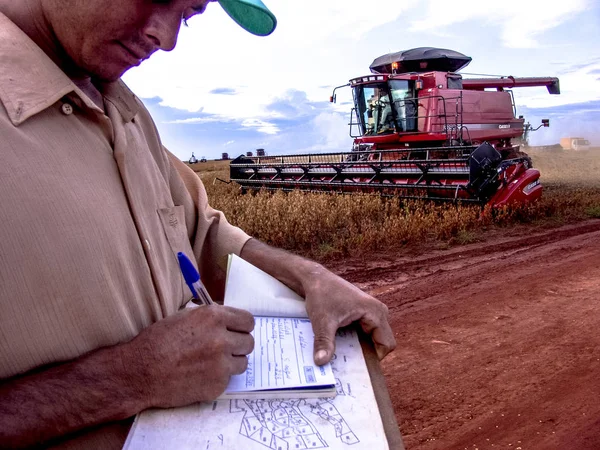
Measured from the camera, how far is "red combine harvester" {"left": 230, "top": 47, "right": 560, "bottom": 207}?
29.2 ft

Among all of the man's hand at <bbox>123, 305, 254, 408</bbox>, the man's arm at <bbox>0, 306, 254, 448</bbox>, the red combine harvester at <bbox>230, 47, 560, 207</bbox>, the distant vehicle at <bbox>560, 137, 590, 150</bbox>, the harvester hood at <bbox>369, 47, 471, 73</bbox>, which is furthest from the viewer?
the distant vehicle at <bbox>560, 137, 590, 150</bbox>

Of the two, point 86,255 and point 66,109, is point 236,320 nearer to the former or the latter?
point 86,255

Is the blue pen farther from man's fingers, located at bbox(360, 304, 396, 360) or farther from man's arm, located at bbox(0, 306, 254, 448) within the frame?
man's fingers, located at bbox(360, 304, 396, 360)

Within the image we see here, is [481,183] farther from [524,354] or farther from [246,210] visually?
[524,354]

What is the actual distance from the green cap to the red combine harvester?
7.63 metres

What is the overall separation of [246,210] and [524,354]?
581cm

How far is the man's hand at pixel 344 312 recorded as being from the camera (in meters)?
1.37

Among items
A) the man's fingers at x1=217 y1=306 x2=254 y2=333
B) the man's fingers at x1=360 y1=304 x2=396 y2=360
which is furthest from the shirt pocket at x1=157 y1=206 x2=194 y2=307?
the man's fingers at x1=360 y1=304 x2=396 y2=360

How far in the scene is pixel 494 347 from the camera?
12.8 feet

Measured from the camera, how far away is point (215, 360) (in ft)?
3.59

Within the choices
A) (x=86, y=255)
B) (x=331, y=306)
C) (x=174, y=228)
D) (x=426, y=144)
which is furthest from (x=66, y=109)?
(x=426, y=144)

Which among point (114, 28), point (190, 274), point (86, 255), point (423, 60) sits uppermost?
point (423, 60)

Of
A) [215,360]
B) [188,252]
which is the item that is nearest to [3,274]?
[215,360]

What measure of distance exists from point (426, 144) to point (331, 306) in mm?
11316
